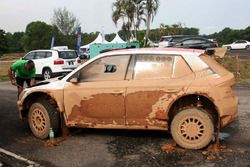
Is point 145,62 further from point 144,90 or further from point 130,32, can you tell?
point 130,32

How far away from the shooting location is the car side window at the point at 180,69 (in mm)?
6555

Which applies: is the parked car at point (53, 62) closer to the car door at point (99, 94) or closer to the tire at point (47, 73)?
the tire at point (47, 73)

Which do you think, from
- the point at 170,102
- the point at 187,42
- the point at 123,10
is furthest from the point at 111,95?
the point at 123,10

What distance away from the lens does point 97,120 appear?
6984 millimetres

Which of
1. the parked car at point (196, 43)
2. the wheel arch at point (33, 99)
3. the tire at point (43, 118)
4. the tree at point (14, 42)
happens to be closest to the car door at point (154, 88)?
the tire at point (43, 118)

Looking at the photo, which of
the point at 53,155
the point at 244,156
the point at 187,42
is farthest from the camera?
the point at 187,42

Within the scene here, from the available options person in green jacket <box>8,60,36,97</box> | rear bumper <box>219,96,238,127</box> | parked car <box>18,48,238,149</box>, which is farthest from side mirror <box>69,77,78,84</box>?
person in green jacket <box>8,60,36,97</box>

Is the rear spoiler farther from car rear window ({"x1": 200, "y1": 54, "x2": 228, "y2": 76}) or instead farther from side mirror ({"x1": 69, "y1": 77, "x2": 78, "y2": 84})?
side mirror ({"x1": 69, "y1": 77, "x2": 78, "y2": 84})

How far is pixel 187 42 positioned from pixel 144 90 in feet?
64.1

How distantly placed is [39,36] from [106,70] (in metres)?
75.3

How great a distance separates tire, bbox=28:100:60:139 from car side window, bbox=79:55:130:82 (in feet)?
2.78

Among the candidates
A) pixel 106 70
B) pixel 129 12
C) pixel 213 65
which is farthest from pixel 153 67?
pixel 129 12

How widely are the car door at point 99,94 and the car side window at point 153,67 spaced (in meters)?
0.23

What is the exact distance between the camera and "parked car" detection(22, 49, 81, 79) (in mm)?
20578
